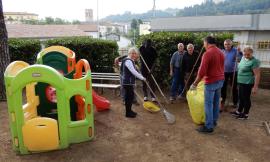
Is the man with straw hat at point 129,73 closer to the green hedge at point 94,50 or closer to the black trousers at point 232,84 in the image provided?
the black trousers at point 232,84

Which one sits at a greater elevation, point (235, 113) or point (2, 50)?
point (2, 50)

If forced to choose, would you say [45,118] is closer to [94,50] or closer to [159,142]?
[159,142]

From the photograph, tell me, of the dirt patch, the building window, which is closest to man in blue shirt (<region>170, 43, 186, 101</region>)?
the dirt patch

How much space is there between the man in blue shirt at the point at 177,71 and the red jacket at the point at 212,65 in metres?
2.05

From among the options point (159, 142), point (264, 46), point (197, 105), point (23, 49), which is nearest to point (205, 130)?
point (197, 105)

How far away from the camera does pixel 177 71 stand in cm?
692

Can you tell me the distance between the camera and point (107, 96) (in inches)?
303

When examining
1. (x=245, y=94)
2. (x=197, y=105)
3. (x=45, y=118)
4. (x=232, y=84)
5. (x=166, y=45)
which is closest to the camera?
(x=45, y=118)

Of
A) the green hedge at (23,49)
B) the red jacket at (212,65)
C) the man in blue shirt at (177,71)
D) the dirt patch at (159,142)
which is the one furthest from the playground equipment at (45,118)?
the green hedge at (23,49)

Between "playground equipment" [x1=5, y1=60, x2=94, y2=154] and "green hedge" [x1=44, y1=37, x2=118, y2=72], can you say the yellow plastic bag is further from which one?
"green hedge" [x1=44, y1=37, x2=118, y2=72]

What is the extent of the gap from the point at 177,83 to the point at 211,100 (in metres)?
2.28

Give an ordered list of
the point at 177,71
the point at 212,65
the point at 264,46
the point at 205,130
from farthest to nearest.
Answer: the point at 264,46
the point at 177,71
the point at 205,130
the point at 212,65

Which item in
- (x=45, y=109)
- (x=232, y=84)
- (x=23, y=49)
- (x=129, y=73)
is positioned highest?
(x=23, y=49)

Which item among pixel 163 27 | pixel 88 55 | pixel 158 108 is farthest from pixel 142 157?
pixel 163 27
